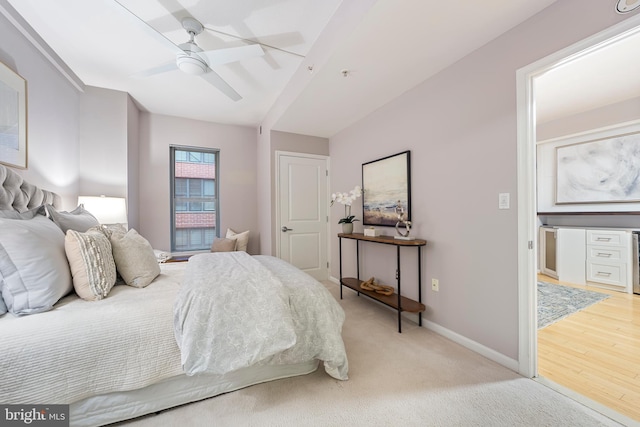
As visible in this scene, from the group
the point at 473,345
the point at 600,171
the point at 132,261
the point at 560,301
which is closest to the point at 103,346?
the point at 132,261

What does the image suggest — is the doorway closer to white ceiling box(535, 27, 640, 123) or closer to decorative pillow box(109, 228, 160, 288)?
white ceiling box(535, 27, 640, 123)

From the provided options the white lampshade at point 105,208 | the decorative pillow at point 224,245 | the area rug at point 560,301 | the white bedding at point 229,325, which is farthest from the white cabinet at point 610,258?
the white lampshade at point 105,208

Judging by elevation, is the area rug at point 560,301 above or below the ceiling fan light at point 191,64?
below

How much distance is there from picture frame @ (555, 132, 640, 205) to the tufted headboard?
639 cm

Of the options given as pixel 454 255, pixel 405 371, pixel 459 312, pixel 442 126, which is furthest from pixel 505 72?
pixel 405 371

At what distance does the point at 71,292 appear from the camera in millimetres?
1485

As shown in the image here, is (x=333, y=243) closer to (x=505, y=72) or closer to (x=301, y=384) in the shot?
(x=301, y=384)

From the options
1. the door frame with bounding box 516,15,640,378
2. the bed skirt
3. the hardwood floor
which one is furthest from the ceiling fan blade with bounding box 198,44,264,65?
the hardwood floor

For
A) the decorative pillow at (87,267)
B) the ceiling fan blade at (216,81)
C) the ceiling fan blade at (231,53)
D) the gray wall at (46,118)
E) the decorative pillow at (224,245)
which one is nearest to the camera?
the decorative pillow at (87,267)

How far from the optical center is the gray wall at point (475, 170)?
5.36 feet

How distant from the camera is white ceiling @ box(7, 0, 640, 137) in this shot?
1.65m

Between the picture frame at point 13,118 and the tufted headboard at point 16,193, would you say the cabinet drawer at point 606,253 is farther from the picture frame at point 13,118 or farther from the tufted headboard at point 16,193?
the picture frame at point 13,118

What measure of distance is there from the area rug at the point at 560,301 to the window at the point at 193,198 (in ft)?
15.1

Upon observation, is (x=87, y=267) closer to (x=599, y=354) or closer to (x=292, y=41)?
(x=292, y=41)
